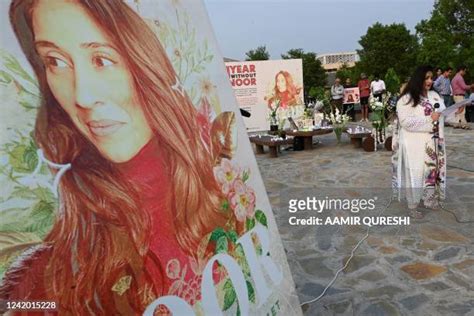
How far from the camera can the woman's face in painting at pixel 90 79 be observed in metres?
1.16

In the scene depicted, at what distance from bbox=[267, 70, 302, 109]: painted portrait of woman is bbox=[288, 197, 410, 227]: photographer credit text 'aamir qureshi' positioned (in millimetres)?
8220

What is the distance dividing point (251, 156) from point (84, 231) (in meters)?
0.84

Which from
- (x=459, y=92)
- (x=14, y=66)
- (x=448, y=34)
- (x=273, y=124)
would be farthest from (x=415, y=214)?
(x=448, y=34)

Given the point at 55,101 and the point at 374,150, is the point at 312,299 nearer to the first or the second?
the point at 55,101

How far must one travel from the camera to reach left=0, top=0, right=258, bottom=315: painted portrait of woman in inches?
45.6

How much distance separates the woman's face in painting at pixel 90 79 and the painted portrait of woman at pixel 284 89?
12574 millimetres

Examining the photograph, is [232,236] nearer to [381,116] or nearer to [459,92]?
[381,116]

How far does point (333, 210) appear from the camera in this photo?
531cm

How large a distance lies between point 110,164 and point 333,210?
173 inches

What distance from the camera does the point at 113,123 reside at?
4.22 ft

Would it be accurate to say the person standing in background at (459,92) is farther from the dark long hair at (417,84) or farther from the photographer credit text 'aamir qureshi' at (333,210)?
the dark long hair at (417,84)

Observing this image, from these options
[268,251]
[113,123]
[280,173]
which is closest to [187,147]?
[113,123]

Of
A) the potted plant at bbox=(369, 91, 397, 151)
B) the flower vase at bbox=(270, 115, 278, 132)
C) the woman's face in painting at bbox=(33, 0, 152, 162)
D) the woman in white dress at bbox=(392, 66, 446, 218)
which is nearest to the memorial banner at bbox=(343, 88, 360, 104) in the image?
the flower vase at bbox=(270, 115, 278, 132)

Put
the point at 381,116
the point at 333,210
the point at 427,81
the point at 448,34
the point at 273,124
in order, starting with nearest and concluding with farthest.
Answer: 1. the point at 427,81
2. the point at 333,210
3. the point at 381,116
4. the point at 273,124
5. the point at 448,34
